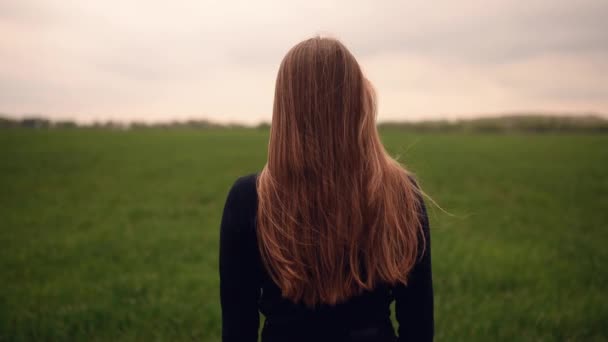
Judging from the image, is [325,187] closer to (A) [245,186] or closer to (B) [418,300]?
(A) [245,186]

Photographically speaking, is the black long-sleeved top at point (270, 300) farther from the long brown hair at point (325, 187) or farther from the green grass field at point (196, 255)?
the green grass field at point (196, 255)

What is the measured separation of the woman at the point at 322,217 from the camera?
66.1 inches

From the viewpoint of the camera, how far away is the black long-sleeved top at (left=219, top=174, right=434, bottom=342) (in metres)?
1.73

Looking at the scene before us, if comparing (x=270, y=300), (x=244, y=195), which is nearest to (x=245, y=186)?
(x=244, y=195)

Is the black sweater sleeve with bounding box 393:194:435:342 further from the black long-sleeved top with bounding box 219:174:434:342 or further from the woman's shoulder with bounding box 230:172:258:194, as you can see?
the woman's shoulder with bounding box 230:172:258:194

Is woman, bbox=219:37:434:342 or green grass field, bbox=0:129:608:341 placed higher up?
woman, bbox=219:37:434:342

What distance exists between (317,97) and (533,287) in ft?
17.8

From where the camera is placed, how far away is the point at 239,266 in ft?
5.82

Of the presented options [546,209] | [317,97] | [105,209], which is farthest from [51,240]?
[546,209]

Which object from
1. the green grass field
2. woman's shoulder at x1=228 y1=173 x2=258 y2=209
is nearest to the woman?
woman's shoulder at x1=228 y1=173 x2=258 y2=209

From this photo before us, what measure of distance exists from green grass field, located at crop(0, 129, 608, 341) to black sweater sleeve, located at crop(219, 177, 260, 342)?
1.13 meters

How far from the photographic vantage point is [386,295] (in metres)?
1.86

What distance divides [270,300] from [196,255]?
19.4 feet

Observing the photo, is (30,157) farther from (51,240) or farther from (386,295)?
(386,295)
